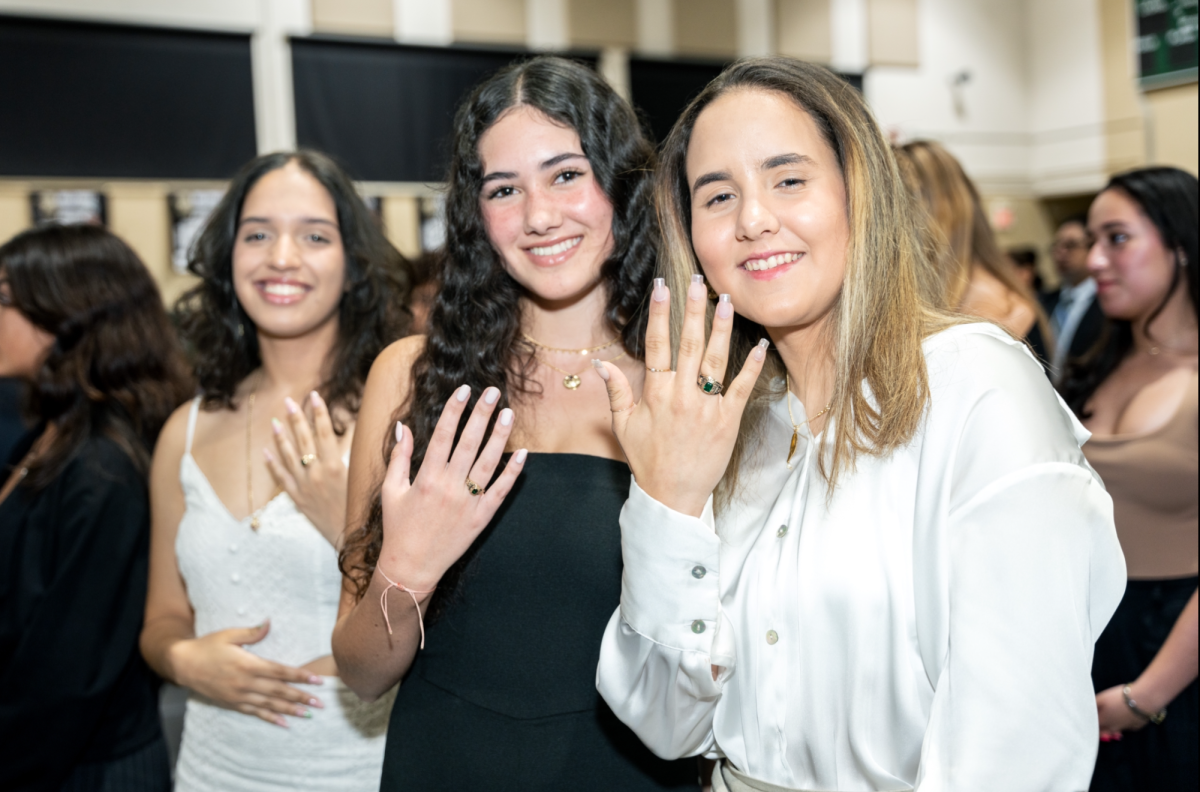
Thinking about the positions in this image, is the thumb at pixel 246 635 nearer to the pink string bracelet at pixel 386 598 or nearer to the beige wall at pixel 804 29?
the pink string bracelet at pixel 386 598

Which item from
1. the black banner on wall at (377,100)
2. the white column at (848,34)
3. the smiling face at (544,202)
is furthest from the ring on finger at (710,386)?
the white column at (848,34)

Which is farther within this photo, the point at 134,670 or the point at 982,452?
the point at 134,670

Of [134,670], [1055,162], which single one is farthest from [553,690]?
[1055,162]

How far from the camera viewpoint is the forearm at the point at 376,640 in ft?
5.14

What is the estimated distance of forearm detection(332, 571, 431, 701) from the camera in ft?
5.14

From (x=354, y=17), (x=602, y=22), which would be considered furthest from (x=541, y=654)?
(x=602, y=22)

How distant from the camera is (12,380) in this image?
2.58 m

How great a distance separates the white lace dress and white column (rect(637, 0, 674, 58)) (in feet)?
24.3

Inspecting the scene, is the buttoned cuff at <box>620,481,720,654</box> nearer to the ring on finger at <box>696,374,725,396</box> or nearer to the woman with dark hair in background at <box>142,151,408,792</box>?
the ring on finger at <box>696,374,725,396</box>

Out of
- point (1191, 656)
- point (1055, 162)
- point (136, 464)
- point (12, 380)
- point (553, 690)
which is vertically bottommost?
point (1191, 656)

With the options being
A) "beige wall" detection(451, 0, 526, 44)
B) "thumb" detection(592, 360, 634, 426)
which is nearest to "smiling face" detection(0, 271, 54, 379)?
"thumb" detection(592, 360, 634, 426)

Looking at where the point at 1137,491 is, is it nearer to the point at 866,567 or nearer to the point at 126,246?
the point at 866,567

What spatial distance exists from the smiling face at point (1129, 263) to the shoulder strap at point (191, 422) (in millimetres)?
2300

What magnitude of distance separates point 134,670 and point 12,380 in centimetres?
89
